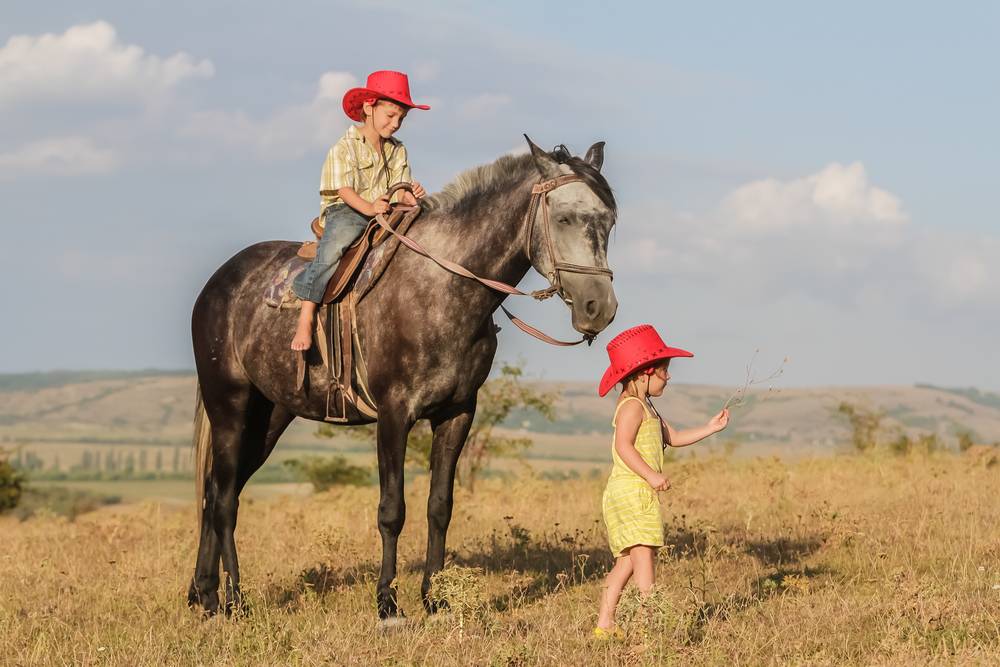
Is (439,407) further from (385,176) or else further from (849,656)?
(849,656)

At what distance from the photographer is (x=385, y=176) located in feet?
26.0

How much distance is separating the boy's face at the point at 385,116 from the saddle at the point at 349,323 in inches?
24.1

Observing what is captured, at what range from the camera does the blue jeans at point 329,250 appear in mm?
7602

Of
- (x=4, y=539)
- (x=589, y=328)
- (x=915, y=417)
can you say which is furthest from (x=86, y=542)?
(x=915, y=417)

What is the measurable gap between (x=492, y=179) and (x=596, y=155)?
75 cm

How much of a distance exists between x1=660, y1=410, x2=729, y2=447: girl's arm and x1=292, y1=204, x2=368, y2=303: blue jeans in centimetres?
264

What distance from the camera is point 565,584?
860 centimetres

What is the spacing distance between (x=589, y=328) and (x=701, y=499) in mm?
6974

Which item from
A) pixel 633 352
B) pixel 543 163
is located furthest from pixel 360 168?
pixel 633 352

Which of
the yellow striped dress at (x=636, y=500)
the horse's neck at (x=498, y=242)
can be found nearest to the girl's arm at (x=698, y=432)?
the yellow striped dress at (x=636, y=500)

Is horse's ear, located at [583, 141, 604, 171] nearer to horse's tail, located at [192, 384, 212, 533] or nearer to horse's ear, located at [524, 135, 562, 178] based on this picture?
horse's ear, located at [524, 135, 562, 178]

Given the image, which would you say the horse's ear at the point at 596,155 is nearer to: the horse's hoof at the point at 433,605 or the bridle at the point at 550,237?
the bridle at the point at 550,237

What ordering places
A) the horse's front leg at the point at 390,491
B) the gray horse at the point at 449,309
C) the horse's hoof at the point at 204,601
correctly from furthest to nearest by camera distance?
the horse's hoof at the point at 204,601, the horse's front leg at the point at 390,491, the gray horse at the point at 449,309

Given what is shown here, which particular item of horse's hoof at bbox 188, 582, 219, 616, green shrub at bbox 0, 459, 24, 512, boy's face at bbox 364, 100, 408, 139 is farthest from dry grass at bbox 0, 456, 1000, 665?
green shrub at bbox 0, 459, 24, 512
